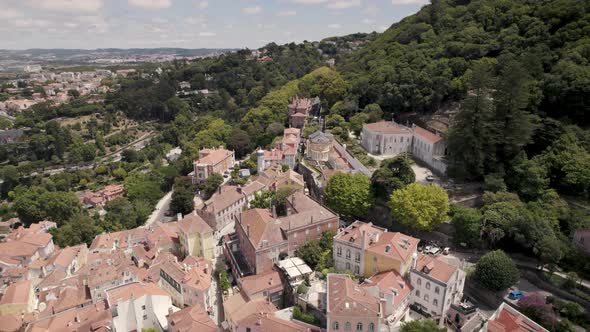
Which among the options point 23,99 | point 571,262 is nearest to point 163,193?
point 571,262

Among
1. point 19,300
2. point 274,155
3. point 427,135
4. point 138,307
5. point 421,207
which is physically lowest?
point 19,300

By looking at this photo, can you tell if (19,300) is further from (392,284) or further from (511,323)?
(511,323)

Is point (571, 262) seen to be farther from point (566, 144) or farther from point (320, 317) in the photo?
point (320, 317)

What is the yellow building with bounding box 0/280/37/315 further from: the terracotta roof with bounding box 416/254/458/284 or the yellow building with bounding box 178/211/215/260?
the terracotta roof with bounding box 416/254/458/284

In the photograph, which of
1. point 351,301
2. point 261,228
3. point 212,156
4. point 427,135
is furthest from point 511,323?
point 212,156

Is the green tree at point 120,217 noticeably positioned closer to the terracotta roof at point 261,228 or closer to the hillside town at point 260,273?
the hillside town at point 260,273

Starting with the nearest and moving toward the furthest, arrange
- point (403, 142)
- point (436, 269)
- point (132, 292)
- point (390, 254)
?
point (436, 269) < point (390, 254) < point (132, 292) < point (403, 142)

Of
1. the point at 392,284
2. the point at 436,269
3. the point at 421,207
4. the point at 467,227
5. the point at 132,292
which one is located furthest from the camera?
the point at 421,207
